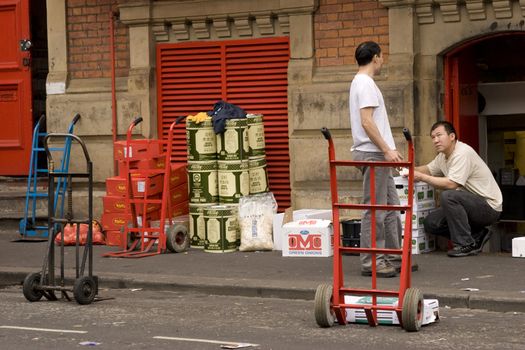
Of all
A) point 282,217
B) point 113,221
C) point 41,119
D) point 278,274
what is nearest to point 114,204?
point 113,221

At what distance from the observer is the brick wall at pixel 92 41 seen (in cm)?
1608

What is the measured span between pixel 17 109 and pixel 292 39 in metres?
4.25

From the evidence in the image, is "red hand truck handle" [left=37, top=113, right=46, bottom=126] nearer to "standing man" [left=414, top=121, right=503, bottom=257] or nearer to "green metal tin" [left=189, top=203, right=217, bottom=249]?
"green metal tin" [left=189, top=203, right=217, bottom=249]

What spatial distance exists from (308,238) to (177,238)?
1.65 meters

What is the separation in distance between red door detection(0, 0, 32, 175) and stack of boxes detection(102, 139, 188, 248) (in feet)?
7.51

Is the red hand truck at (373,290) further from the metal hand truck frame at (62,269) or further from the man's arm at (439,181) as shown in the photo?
the man's arm at (439,181)

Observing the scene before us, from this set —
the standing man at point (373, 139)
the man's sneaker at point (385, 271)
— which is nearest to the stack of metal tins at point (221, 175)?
the man's sneaker at point (385, 271)

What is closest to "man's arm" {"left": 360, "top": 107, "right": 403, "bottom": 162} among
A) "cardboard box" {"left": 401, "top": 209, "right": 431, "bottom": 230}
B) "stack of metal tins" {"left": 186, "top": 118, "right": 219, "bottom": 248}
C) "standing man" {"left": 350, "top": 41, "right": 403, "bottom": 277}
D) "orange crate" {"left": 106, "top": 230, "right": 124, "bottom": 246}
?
"standing man" {"left": 350, "top": 41, "right": 403, "bottom": 277}

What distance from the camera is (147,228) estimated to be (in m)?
14.3

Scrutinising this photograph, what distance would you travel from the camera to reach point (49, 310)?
1076 centimetres

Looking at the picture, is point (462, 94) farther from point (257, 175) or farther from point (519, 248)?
point (257, 175)

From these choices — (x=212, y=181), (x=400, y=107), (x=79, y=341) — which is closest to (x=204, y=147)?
(x=212, y=181)

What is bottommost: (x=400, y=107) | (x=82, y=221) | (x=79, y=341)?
(x=79, y=341)

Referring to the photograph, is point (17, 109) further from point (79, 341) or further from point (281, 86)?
point (79, 341)
